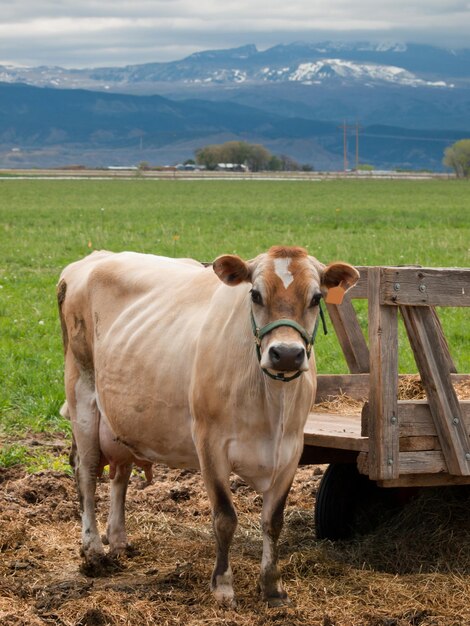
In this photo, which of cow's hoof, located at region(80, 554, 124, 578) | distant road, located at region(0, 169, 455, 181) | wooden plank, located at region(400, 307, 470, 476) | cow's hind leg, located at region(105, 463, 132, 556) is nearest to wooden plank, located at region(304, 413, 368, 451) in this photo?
wooden plank, located at region(400, 307, 470, 476)

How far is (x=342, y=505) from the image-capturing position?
21.9ft

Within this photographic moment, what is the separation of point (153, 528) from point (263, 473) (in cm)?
181

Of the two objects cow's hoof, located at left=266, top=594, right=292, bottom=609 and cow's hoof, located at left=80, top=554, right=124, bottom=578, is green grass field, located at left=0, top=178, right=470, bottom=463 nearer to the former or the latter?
cow's hoof, located at left=80, top=554, right=124, bottom=578

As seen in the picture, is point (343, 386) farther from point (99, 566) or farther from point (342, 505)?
point (99, 566)

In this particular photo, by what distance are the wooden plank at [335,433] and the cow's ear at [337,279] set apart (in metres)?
0.82

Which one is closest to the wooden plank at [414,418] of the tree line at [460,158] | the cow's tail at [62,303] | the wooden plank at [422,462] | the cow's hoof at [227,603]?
the wooden plank at [422,462]

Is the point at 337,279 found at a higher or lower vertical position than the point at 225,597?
higher

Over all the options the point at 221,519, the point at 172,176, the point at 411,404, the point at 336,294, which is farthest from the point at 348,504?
the point at 172,176

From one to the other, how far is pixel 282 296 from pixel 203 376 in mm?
727

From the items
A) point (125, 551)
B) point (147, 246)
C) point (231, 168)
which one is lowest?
point (231, 168)

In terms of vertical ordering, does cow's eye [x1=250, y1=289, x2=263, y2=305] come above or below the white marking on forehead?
below

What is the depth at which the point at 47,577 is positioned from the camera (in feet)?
20.1

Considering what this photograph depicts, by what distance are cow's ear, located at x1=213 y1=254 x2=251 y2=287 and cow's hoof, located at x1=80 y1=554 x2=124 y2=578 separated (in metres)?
2.00

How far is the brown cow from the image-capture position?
5.30 meters
